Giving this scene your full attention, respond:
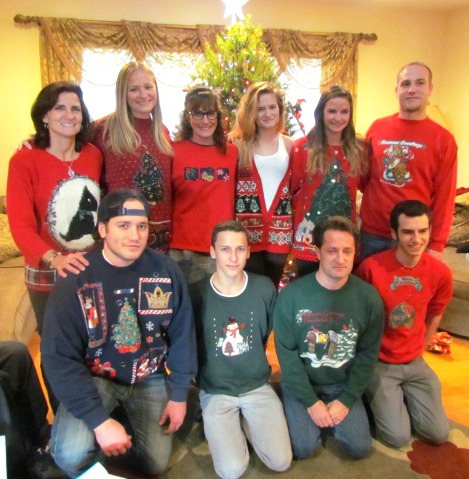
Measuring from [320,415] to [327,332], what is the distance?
0.36 meters

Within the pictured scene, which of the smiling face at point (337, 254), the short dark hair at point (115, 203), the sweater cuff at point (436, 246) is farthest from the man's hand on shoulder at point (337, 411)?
the short dark hair at point (115, 203)

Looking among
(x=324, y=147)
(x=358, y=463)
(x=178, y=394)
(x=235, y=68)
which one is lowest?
(x=358, y=463)

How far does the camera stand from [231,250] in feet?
6.42

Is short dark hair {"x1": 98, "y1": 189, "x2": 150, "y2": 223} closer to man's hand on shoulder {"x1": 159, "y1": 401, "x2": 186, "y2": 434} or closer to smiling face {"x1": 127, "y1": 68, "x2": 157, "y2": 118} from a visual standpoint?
smiling face {"x1": 127, "y1": 68, "x2": 157, "y2": 118}

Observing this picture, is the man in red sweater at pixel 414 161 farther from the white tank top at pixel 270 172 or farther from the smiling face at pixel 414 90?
the white tank top at pixel 270 172

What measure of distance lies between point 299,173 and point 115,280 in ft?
3.69

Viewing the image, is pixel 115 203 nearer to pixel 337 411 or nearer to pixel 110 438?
pixel 110 438

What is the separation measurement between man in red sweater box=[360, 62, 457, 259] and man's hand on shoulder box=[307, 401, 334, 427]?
94 centimetres

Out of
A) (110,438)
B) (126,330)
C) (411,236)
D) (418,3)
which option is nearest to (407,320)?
(411,236)

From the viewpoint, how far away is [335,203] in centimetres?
230

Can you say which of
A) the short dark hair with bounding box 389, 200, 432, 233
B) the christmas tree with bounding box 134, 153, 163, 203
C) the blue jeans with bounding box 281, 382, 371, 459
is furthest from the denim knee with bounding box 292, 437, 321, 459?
the christmas tree with bounding box 134, 153, 163, 203

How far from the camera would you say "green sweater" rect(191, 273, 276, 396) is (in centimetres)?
202

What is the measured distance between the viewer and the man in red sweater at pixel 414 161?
7.50 ft

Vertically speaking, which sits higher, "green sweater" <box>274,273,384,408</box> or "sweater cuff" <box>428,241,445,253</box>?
"sweater cuff" <box>428,241,445,253</box>
